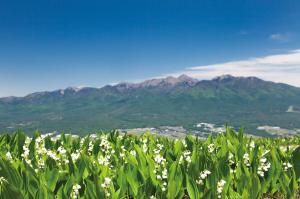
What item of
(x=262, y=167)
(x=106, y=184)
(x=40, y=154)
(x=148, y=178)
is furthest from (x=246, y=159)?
(x=40, y=154)

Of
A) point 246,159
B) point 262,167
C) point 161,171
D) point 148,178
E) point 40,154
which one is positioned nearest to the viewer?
point 148,178

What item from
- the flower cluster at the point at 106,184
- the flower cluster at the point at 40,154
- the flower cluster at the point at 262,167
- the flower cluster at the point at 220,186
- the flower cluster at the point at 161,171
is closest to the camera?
the flower cluster at the point at 106,184

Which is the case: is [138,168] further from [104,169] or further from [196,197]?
[196,197]

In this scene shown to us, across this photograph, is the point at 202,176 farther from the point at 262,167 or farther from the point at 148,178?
the point at 262,167

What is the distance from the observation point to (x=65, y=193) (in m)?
4.55

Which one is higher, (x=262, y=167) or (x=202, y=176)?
(x=202, y=176)

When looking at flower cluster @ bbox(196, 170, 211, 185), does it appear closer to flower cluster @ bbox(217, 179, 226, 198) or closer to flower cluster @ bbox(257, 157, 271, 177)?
flower cluster @ bbox(217, 179, 226, 198)

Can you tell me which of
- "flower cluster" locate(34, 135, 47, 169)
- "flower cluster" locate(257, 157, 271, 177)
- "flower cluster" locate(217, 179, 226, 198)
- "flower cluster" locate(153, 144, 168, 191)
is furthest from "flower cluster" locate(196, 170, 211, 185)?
"flower cluster" locate(34, 135, 47, 169)

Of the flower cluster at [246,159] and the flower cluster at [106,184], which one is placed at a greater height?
the flower cluster at [106,184]

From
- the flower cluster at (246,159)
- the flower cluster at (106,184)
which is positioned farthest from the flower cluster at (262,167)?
the flower cluster at (106,184)

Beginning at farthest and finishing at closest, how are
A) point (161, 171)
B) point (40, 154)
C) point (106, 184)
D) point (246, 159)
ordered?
point (40, 154), point (246, 159), point (161, 171), point (106, 184)

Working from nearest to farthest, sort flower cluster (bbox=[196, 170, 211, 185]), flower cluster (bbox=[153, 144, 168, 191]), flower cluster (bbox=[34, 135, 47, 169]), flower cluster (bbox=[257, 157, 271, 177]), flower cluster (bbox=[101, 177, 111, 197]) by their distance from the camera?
flower cluster (bbox=[101, 177, 111, 197]), flower cluster (bbox=[196, 170, 211, 185]), flower cluster (bbox=[153, 144, 168, 191]), flower cluster (bbox=[257, 157, 271, 177]), flower cluster (bbox=[34, 135, 47, 169])

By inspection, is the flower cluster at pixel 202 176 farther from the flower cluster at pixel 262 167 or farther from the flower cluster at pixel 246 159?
the flower cluster at pixel 246 159

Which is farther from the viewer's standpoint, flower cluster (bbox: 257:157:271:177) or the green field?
flower cluster (bbox: 257:157:271:177)
